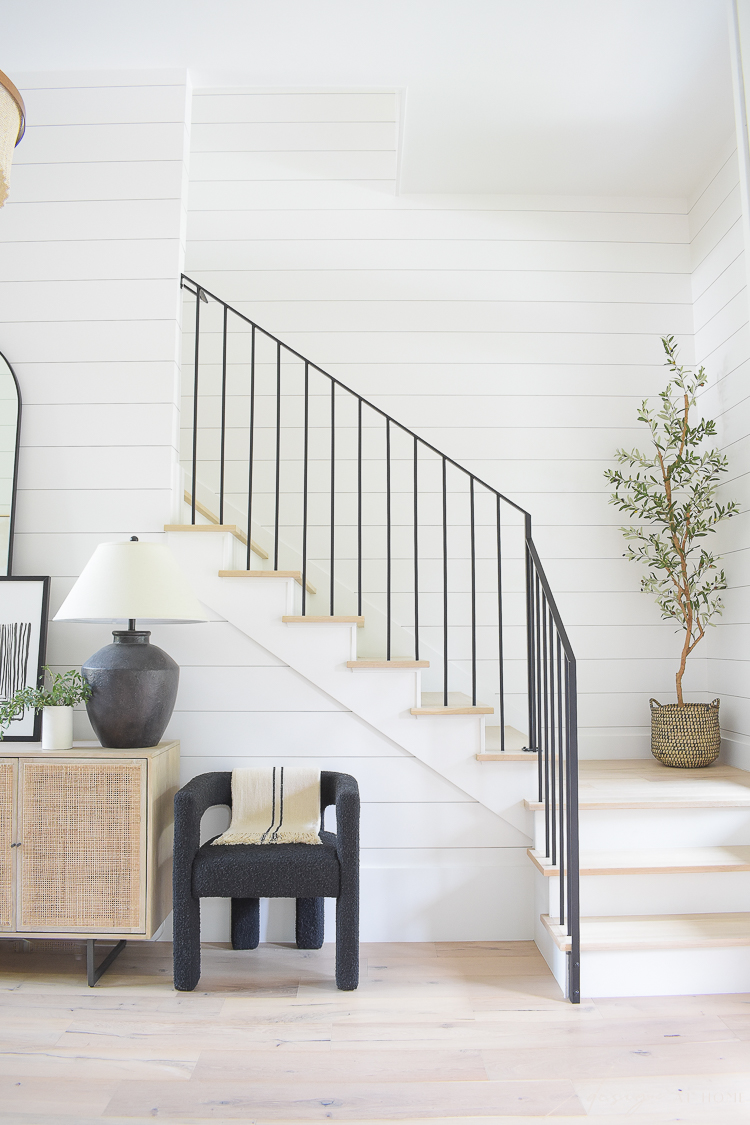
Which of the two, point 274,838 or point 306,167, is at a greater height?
point 306,167

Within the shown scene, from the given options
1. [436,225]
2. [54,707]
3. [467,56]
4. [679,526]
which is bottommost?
[54,707]

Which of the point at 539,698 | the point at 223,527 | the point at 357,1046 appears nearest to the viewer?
the point at 357,1046

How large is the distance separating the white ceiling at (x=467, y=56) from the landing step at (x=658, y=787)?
298cm

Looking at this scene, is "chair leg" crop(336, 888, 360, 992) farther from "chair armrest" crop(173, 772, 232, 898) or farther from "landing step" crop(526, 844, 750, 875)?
"landing step" crop(526, 844, 750, 875)

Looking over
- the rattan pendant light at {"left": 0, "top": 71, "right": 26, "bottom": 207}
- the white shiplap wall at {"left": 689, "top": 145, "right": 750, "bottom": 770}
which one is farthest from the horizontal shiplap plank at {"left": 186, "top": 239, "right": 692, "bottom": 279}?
the rattan pendant light at {"left": 0, "top": 71, "right": 26, "bottom": 207}

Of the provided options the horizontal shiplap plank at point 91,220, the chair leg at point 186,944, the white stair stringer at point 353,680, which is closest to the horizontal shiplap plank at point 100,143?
the horizontal shiplap plank at point 91,220

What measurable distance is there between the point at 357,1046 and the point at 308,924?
0.68 metres

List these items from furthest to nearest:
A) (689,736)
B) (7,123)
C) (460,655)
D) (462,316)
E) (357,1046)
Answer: (462,316) < (460,655) < (689,736) < (357,1046) < (7,123)

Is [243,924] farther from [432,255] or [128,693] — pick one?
[432,255]

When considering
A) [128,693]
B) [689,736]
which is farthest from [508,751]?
[128,693]

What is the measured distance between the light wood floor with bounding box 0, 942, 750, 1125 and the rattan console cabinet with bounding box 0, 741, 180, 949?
22cm

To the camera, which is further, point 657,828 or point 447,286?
point 447,286

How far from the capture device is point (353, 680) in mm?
2836

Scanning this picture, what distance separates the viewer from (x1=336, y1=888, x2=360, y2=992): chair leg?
2.35 m
